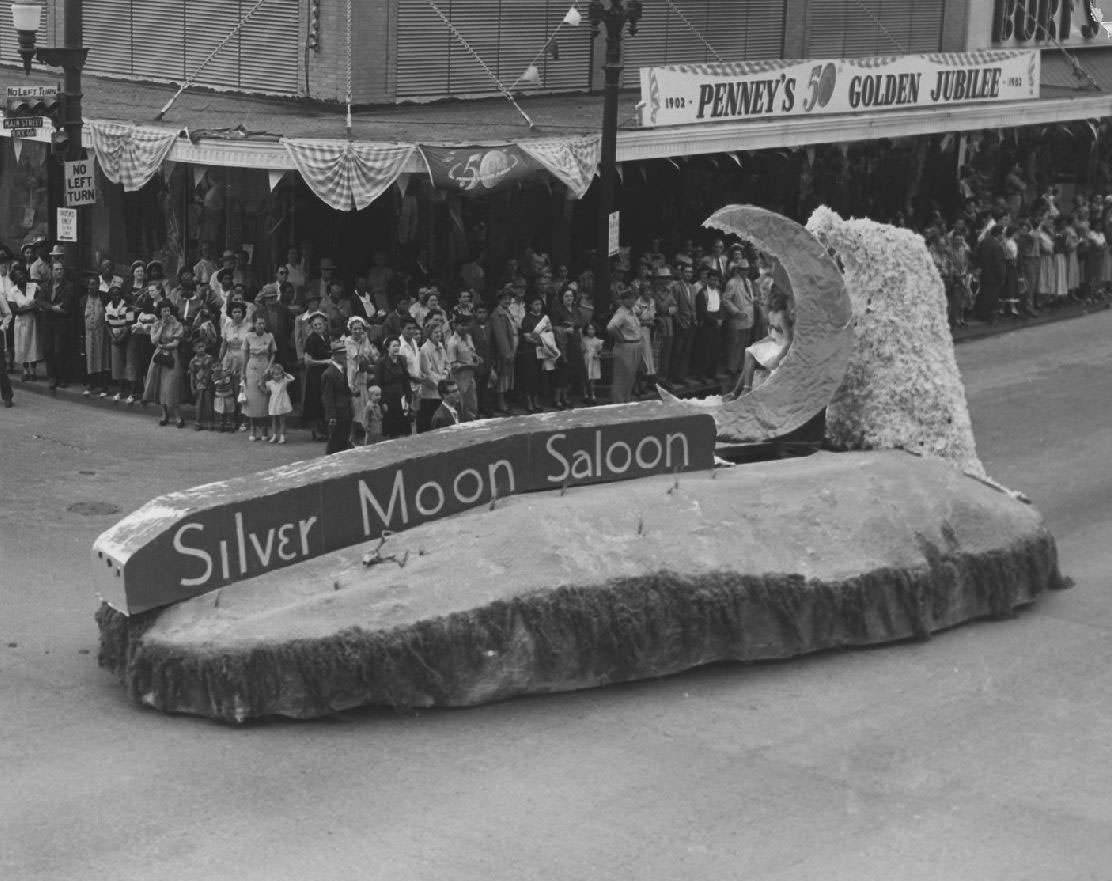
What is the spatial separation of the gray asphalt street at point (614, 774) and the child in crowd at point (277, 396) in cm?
496

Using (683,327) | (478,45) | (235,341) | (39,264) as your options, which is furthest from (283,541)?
(478,45)

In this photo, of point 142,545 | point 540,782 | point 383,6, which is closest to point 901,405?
point 540,782

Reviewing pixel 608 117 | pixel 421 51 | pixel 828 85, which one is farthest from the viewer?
pixel 828 85

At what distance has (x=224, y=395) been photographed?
19391 millimetres

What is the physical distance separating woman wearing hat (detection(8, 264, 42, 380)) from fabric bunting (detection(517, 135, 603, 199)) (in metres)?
5.95

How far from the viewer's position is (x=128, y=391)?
2100 centimetres

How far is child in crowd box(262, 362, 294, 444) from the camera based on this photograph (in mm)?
19062

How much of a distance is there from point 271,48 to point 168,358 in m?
6.24

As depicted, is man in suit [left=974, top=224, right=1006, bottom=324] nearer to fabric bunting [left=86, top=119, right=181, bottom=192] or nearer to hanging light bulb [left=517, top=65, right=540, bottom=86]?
hanging light bulb [left=517, top=65, right=540, bottom=86]

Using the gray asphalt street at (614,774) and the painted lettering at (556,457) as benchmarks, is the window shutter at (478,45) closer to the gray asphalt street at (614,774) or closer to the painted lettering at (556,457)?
the gray asphalt street at (614,774)

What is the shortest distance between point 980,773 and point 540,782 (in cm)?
265

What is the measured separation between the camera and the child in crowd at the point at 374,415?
1817 cm

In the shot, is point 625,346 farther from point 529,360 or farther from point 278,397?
point 278,397

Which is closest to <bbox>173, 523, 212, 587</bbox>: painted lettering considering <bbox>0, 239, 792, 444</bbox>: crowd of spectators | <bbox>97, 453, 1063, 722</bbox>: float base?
<bbox>97, 453, 1063, 722</bbox>: float base
